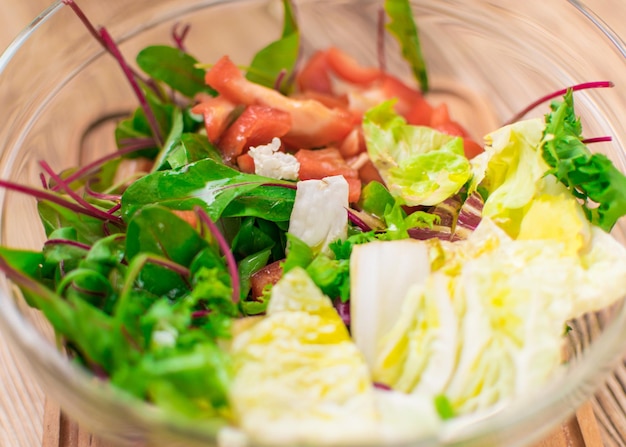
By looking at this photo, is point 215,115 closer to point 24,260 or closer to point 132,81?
point 132,81

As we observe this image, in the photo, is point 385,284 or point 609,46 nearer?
point 385,284

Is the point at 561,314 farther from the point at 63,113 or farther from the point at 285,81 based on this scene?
the point at 63,113

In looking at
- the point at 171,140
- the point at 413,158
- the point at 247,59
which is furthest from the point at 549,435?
the point at 247,59

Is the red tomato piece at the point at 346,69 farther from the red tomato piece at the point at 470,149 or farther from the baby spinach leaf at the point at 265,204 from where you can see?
the baby spinach leaf at the point at 265,204

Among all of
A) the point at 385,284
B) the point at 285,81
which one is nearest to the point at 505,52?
the point at 285,81

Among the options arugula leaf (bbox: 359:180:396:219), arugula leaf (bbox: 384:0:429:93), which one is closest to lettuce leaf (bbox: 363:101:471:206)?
arugula leaf (bbox: 359:180:396:219)
